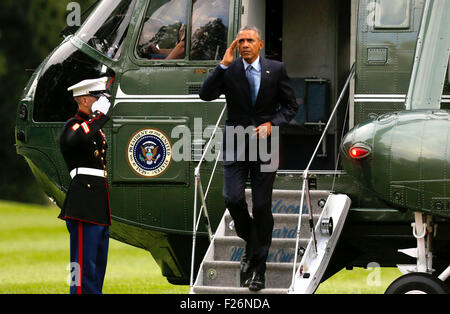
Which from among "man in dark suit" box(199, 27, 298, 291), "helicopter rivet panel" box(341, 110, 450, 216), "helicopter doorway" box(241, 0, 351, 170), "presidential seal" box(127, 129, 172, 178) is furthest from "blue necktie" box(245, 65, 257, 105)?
"helicopter doorway" box(241, 0, 351, 170)

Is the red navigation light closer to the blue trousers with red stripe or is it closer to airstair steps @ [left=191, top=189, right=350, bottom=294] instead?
airstair steps @ [left=191, top=189, right=350, bottom=294]

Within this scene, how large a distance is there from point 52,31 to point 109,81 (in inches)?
1546

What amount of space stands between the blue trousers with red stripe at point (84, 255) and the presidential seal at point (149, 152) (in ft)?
5.83

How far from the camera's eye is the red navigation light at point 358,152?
28.9 feet

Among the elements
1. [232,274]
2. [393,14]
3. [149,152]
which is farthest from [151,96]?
[393,14]

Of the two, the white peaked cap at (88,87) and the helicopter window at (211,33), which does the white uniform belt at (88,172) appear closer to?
the white peaked cap at (88,87)

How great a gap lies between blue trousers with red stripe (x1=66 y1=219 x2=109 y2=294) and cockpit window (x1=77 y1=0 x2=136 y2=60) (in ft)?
8.56

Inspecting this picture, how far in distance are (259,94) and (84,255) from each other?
6.30ft

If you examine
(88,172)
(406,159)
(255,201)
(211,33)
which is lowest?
(255,201)

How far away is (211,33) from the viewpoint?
34.3 feet

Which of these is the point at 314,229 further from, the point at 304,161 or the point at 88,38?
the point at 88,38

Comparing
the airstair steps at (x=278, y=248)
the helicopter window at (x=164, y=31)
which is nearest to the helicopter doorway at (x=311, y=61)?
the helicopter window at (x=164, y=31)

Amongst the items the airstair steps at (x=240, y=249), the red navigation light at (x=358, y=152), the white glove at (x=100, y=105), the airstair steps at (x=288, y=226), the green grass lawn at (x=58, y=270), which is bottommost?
the green grass lawn at (x=58, y=270)

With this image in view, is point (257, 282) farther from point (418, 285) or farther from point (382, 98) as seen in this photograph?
point (382, 98)
